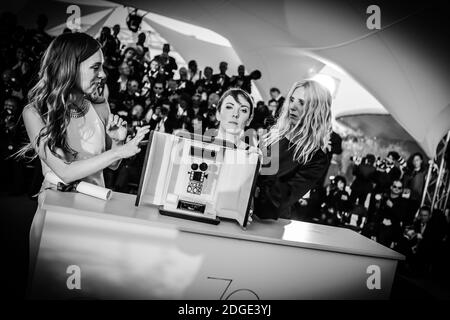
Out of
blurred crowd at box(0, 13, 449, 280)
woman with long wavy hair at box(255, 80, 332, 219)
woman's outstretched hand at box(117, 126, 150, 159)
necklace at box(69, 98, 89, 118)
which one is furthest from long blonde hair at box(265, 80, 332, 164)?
blurred crowd at box(0, 13, 449, 280)

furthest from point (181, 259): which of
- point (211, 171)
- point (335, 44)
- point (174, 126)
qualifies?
point (335, 44)

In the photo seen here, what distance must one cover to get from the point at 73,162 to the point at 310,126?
141 centimetres

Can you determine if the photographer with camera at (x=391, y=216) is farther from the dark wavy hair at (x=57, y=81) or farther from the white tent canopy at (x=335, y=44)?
the dark wavy hair at (x=57, y=81)

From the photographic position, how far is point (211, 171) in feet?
5.66

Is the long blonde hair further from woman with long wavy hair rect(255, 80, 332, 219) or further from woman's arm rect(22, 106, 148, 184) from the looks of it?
woman's arm rect(22, 106, 148, 184)

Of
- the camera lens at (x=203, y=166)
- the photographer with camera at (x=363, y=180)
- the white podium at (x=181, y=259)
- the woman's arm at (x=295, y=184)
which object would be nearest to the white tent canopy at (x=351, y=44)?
the photographer with camera at (x=363, y=180)

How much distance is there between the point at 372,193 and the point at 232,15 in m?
4.50

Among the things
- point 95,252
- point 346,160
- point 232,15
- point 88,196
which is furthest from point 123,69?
point 346,160

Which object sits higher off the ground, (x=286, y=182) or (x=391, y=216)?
(x=286, y=182)

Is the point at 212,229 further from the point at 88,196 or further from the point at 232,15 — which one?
the point at 232,15

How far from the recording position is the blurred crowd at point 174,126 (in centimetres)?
476

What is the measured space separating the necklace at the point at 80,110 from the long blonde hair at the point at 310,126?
3.79 feet

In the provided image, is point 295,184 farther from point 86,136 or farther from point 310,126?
point 86,136

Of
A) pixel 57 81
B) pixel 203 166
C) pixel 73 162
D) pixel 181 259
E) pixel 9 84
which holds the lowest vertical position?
pixel 181 259
